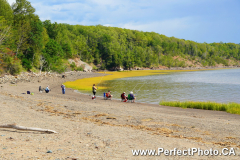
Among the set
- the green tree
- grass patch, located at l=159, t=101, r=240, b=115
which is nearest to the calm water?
grass patch, located at l=159, t=101, r=240, b=115

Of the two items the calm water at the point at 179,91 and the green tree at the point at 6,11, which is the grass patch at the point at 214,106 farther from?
the green tree at the point at 6,11

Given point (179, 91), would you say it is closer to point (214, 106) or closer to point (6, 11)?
point (214, 106)

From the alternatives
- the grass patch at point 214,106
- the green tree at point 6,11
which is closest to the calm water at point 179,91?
the grass patch at point 214,106

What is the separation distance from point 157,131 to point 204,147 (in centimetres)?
287

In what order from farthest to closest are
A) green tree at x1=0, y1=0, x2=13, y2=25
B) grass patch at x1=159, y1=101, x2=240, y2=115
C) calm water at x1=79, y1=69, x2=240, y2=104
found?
green tree at x1=0, y1=0, x2=13, y2=25
calm water at x1=79, y1=69, x2=240, y2=104
grass patch at x1=159, y1=101, x2=240, y2=115

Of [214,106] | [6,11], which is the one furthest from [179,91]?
[6,11]

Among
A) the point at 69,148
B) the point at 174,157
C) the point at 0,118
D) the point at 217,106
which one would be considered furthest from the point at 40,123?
the point at 217,106

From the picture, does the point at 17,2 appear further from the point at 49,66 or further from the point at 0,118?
the point at 0,118

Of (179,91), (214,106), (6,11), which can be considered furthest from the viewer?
(6,11)

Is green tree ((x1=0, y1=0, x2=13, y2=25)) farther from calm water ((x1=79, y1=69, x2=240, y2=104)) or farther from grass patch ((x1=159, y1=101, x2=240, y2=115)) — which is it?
grass patch ((x1=159, y1=101, x2=240, y2=115))

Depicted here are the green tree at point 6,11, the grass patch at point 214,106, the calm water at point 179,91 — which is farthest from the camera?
the green tree at point 6,11

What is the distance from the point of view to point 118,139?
27.0 ft

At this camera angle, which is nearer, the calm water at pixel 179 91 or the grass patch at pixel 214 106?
the grass patch at pixel 214 106

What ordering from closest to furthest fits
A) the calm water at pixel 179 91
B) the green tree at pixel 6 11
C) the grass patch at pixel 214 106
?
the grass patch at pixel 214 106, the calm water at pixel 179 91, the green tree at pixel 6 11
